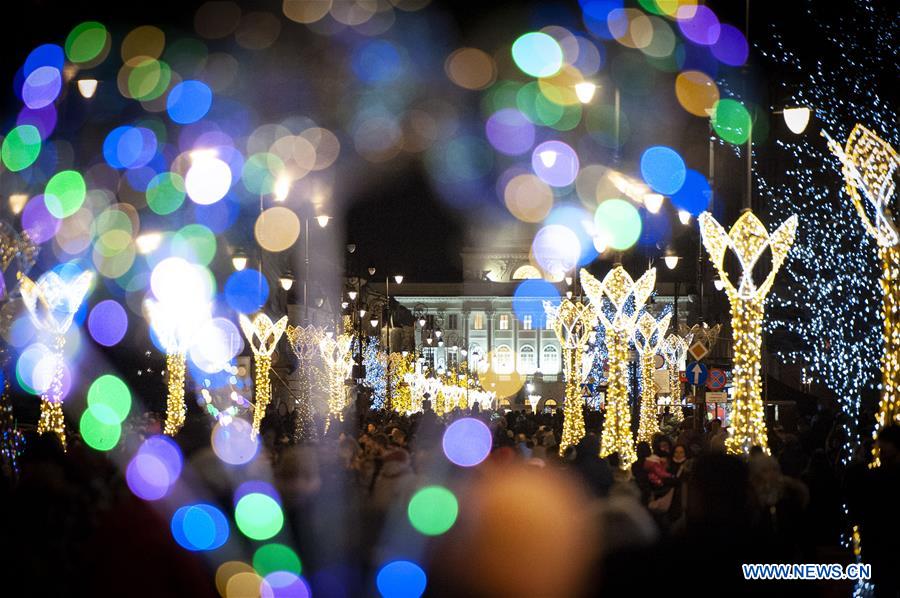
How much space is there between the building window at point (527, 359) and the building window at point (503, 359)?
1166 mm

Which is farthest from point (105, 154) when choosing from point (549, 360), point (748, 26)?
point (549, 360)

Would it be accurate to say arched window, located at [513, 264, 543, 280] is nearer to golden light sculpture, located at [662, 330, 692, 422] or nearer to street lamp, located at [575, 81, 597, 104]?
golden light sculpture, located at [662, 330, 692, 422]

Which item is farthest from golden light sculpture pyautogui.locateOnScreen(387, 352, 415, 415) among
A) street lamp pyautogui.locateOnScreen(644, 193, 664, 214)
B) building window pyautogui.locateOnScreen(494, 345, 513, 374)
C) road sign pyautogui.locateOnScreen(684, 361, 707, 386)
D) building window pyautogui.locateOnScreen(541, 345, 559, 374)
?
building window pyautogui.locateOnScreen(541, 345, 559, 374)

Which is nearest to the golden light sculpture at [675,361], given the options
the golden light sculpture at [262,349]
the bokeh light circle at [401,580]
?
the golden light sculpture at [262,349]

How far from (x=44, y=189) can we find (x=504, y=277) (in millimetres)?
113205

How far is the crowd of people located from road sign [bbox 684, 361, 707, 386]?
1160cm

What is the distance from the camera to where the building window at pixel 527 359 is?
131 metres

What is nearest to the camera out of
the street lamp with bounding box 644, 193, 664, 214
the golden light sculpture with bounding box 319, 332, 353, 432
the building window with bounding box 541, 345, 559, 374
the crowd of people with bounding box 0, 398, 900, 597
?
the crowd of people with bounding box 0, 398, 900, 597

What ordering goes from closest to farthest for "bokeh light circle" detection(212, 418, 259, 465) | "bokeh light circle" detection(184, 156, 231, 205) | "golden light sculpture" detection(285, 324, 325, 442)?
"bokeh light circle" detection(212, 418, 259, 465)
"golden light sculpture" detection(285, 324, 325, 442)
"bokeh light circle" detection(184, 156, 231, 205)

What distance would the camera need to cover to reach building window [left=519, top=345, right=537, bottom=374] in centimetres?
13138

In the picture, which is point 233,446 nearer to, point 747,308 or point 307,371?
point 747,308

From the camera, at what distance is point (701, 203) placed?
66750 millimetres

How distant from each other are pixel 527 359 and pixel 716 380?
109678mm

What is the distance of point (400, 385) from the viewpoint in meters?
59.0
